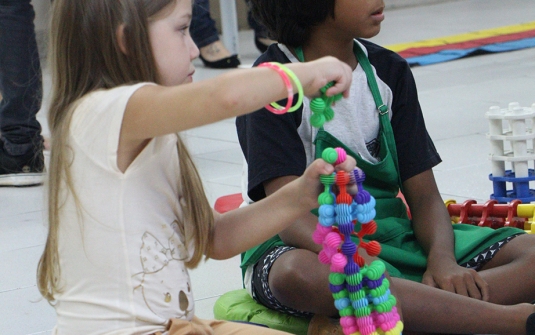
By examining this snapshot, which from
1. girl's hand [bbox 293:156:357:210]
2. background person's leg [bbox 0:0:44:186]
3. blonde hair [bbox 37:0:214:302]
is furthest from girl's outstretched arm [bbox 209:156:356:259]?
background person's leg [bbox 0:0:44:186]

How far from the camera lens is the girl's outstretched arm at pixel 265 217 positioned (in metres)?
1.36

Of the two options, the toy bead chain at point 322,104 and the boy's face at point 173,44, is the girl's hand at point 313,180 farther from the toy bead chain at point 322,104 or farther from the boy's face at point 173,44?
the boy's face at point 173,44

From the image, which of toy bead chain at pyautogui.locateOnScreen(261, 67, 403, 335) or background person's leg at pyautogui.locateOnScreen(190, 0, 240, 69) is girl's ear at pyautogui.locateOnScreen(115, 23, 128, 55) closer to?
toy bead chain at pyautogui.locateOnScreen(261, 67, 403, 335)

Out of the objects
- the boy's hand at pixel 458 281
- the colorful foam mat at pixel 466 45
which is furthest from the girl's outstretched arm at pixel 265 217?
the colorful foam mat at pixel 466 45

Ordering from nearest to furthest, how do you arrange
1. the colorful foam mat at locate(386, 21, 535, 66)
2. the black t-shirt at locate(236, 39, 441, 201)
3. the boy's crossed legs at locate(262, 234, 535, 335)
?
the boy's crossed legs at locate(262, 234, 535, 335) < the black t-shirt at locate(236, 39, 441, 201) < the colorful foam mat at locate(386, 21, 535, 66)

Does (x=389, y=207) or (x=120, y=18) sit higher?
(x=120, y=18)

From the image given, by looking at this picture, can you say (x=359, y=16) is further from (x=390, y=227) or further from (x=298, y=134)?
(x=390, y=227)

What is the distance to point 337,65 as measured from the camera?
1.20m

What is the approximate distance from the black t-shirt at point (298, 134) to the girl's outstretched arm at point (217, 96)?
0.51 metres

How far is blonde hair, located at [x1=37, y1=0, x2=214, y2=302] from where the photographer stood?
1.31m

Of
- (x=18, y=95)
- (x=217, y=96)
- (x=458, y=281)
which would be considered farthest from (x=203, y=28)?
(x=217, y=96)

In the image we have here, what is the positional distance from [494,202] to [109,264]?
1.11 m

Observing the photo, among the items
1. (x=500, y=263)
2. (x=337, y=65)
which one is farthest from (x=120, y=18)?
(x=500, y=263)

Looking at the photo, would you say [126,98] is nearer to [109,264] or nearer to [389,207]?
[109,264]
